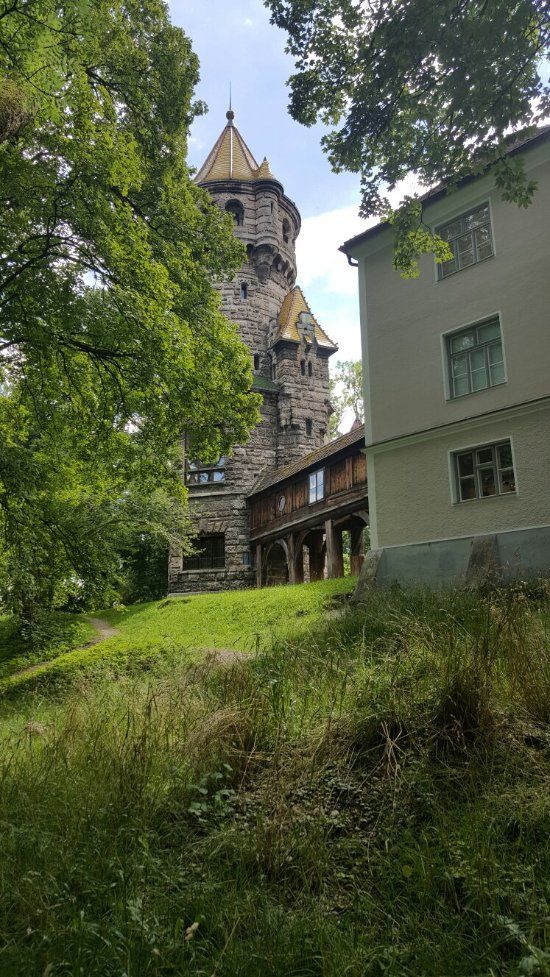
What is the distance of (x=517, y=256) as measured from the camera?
483 inches

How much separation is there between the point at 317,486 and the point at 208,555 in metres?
7.95

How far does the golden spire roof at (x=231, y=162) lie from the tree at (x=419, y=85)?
2862 cm

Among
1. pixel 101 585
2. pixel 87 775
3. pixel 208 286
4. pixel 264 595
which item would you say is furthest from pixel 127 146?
pixel 264 595

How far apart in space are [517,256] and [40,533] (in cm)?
1069

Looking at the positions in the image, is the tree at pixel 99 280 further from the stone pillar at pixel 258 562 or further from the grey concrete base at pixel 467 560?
the stone pillar at pixel 258 562

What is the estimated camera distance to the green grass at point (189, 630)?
1057cm

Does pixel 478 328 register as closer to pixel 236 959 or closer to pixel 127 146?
pixel 127 146

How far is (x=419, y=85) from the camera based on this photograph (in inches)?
207

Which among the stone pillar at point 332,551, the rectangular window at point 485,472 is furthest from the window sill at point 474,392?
the stone pillar at point 332,551

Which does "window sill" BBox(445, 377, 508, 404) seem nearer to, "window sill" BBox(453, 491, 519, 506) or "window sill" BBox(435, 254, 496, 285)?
"window sill" BBox(453, 491, 519, 506)

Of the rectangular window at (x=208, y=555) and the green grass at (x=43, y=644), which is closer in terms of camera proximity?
the green grass at (x=43, y=644)

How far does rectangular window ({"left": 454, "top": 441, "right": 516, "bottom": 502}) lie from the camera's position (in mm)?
11820

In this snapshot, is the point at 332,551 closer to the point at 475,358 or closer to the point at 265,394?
the point at 475,358

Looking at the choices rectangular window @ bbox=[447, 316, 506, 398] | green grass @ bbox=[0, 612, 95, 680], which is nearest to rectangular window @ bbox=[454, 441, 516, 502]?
rectangular window @ bbox=[447, 316, 506, 398]
